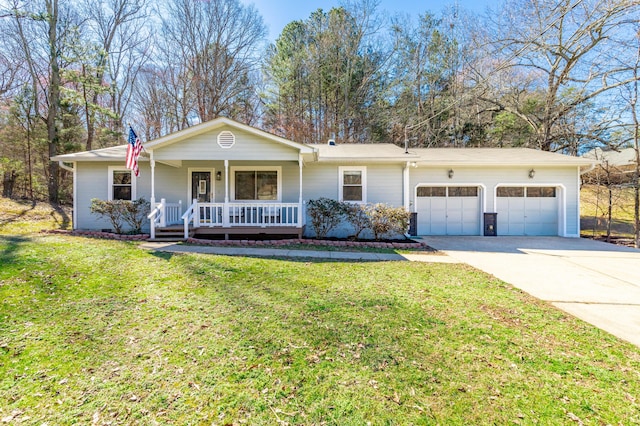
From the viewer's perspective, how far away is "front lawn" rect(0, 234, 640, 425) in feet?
7.00

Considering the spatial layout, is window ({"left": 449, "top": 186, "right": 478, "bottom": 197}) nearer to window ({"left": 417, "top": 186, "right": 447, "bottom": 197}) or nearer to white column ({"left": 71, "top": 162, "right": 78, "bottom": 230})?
window ({"left": 417, "top": 186, "right": 447, "bottom": 197})

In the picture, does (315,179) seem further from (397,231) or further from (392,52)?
(392,52)

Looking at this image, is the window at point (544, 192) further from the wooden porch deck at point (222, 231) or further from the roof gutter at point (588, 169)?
the wooden porch deck at point (222, 231)

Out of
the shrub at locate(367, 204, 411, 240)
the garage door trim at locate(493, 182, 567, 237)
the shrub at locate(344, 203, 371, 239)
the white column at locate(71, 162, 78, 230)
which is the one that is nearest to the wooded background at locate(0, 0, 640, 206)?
the garage door trim at locate(493, 182, 567, 237)

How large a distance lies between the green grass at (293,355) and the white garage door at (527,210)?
826 centimetres

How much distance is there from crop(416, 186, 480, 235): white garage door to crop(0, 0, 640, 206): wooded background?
20.3 ft

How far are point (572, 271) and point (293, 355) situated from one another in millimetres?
6492

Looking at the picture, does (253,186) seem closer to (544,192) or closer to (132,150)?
(132,150)

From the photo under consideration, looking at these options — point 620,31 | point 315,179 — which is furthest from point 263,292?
point 620,31

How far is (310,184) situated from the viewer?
36.0 ft

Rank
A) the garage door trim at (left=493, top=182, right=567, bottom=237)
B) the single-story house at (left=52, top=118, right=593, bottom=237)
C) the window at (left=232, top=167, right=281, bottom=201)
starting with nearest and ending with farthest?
the single-story house at (left=52, top=118, right=593, bottom=237), the window at (left=232, top=167, right=281, bottom=201), the garage door trim at (left=493, top=182, right=567, bottom=237)

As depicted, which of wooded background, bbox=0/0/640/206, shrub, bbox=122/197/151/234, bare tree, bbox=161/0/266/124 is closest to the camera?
shrub, bbox=122/197/151/234

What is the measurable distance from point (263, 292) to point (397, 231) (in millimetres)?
6130

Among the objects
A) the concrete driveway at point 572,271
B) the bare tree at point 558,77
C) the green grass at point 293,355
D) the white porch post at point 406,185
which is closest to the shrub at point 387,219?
the concrete driveway at point 572,271
